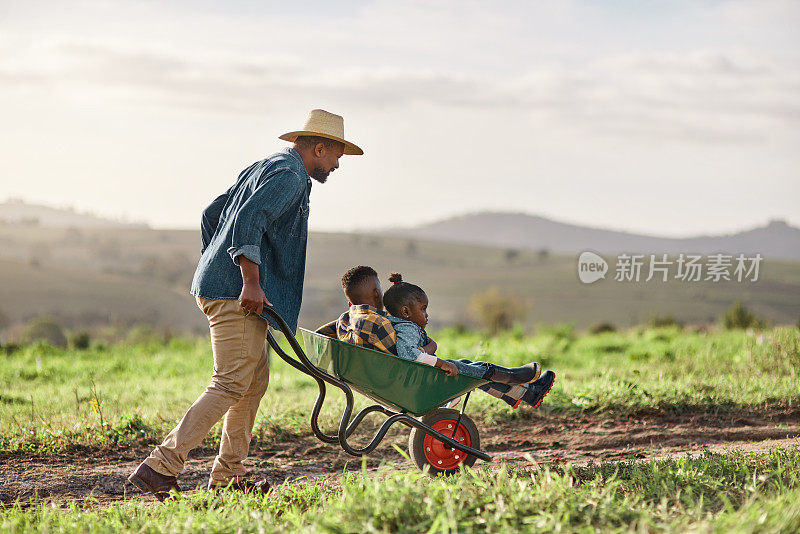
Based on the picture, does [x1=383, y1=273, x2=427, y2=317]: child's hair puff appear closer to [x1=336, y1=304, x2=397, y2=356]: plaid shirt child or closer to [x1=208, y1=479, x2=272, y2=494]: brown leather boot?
[x1=336, y1=304, x2=397, y2=356]: plaid shirt child

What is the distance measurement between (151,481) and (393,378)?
1.27 m

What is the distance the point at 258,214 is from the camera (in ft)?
11.6

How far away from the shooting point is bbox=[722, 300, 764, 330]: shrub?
47.0 feet

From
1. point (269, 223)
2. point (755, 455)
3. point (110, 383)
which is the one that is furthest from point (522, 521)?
Result: point (110, 383)

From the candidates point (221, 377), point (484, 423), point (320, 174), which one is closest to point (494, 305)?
point (484, 423)

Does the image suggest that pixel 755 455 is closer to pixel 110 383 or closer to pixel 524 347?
pixel 524 347

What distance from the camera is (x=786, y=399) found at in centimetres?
590

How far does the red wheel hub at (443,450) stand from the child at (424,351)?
31 cm

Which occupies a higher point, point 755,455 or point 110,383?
point 755,455

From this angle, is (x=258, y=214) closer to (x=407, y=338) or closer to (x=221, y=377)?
(x=221, y=377)

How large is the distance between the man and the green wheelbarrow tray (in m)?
0.34

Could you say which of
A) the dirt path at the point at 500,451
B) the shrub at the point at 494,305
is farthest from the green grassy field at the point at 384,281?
the dirt path at the point at 500,451

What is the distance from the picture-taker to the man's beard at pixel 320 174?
392 cm

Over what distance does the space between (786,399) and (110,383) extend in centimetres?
615
